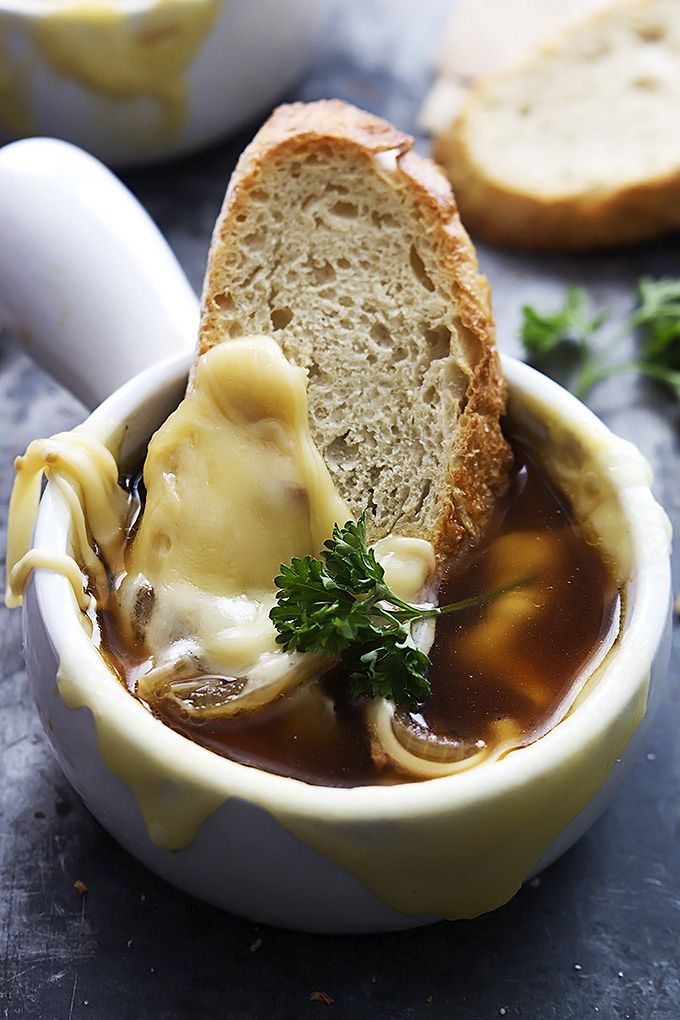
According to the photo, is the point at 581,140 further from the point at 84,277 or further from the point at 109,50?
the point at 84,277

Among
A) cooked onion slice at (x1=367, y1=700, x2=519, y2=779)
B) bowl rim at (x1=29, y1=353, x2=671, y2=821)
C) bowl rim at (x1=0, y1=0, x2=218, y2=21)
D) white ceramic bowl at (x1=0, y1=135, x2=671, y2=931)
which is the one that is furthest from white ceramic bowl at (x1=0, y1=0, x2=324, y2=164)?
cooked onion slice at (x1=367, y1=700, x2=519, y2=779)

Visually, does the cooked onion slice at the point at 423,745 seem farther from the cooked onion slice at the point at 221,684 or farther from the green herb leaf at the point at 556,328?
the green herb leaf at the point at 556,328

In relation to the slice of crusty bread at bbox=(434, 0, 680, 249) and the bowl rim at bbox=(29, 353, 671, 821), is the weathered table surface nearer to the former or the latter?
the bowl rim at bbox=(29, 353, 671, 821)

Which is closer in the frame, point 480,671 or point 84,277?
point 480,671

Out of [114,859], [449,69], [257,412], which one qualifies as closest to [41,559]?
[257,412]

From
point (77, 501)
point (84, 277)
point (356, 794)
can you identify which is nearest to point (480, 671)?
point (356, 794)

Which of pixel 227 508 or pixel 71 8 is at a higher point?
pixel 71 8
